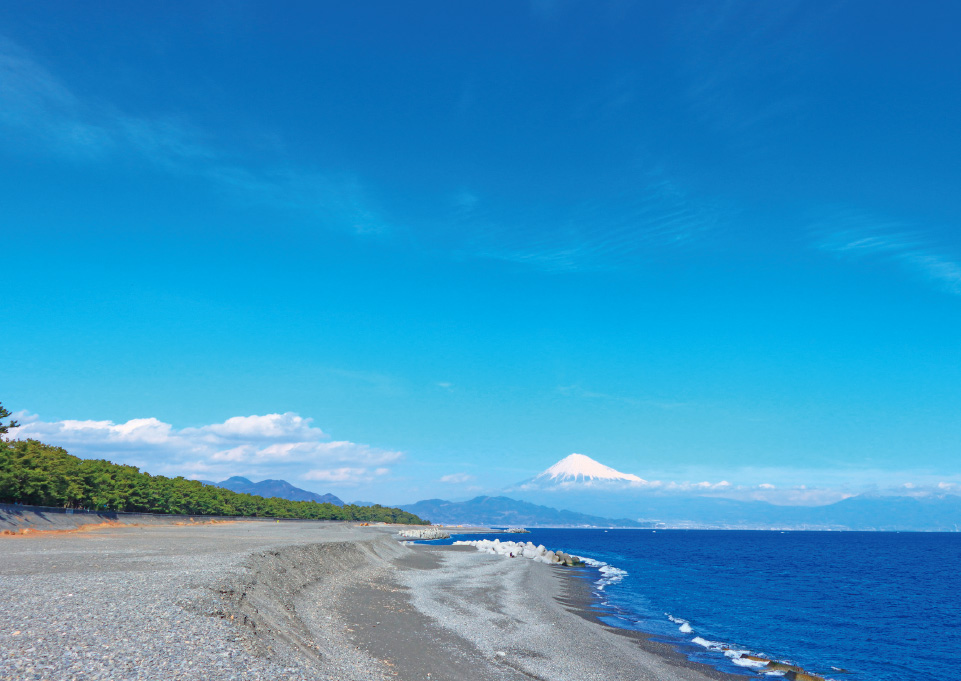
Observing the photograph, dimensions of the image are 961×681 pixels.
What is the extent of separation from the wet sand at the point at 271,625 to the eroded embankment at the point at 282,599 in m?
0.11

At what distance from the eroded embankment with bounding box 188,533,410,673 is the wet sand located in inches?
4.2

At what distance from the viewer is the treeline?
6106 cm

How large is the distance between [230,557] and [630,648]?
24.6 meters

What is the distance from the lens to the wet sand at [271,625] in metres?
14.9

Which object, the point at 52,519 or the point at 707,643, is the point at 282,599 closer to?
the point at 707,643

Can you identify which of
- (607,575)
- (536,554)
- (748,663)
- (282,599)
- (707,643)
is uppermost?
(282,599)

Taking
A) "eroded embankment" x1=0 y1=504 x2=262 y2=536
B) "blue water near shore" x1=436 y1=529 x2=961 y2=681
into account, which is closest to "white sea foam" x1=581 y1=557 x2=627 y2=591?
"blue water near shore" x1=436 y1=529 x2=961 y2=681

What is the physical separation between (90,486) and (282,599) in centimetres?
6527

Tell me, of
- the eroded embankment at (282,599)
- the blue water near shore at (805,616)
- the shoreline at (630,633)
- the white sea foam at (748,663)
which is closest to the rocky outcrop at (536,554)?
the blue water near shore at (805,616)

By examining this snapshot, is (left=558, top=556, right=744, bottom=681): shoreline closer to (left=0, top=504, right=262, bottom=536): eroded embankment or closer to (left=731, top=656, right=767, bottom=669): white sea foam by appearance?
(left=731, top=656, right=767, bottom=669): white sea foam

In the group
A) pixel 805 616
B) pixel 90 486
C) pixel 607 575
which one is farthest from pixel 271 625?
pixel 90 486

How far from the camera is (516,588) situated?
176ft

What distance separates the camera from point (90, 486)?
76125mm

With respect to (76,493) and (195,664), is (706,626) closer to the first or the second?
(195,664)
